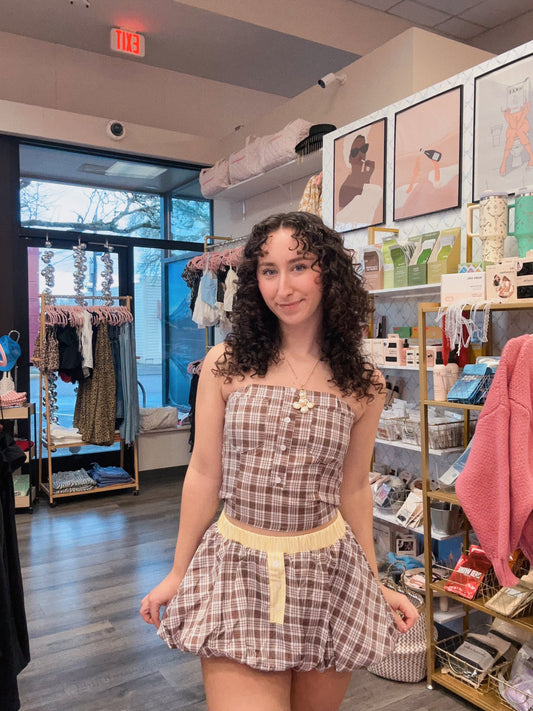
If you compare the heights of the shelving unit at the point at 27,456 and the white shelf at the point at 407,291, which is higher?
the white shelf at the point at 407,291

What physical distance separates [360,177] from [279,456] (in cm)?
254

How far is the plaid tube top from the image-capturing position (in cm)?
122

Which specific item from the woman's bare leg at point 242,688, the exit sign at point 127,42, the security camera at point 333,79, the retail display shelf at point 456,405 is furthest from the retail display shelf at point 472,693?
the exit sign at point 127,42

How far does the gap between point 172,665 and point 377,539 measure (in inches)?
50.2

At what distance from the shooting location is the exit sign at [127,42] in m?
4.63

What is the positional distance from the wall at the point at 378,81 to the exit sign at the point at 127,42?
1168 mm

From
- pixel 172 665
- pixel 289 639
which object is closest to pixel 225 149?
pixel 172 665

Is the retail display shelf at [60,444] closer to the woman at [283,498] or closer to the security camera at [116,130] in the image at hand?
the security camera at [116,130]

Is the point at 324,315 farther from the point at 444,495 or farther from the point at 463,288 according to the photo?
the point at 444,495

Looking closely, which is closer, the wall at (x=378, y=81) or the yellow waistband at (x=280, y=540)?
the yellow waistband at (x=280, y=540)

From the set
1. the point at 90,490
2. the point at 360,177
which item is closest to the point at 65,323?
the point at 90,490

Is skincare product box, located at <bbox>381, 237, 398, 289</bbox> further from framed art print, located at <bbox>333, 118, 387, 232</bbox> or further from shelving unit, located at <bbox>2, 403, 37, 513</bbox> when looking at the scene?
shelving unit, located at <bbox>2, 403, 37, 513</bbox>

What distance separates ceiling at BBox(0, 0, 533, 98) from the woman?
147 inches

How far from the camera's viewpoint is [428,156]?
296cm
